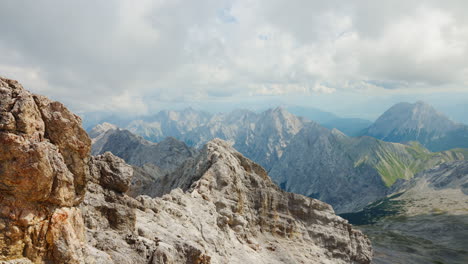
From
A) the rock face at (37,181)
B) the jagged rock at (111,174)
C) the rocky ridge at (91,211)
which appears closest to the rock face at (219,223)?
the rocky ridge at (91,211)

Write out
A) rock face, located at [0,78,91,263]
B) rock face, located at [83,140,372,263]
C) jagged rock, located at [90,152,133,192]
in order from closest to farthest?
1. rock face, located at [0,78,91,263]
2. rock face, located at [83,140,372,263]
3. jagged rock, located at [90,152,133,192]

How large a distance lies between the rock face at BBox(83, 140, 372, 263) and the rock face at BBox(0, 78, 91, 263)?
452 cm

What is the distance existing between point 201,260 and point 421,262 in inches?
6554

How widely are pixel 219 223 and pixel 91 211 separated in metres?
30.6

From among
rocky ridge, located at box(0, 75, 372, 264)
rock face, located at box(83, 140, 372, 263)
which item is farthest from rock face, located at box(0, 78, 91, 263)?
rock face, located at box(83, 140, 372, 263)

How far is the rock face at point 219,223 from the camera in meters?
31.0

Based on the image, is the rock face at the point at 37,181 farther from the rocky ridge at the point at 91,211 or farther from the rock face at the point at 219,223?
the rock face at the point at 219,223

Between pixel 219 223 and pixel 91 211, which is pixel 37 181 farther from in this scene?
pixel 219 223

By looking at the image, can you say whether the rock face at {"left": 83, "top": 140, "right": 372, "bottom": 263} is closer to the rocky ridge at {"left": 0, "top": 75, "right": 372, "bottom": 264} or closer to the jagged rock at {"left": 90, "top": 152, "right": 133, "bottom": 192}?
the rocky ridge at {"left": 0, "top": 75, "right": 372, "bottom": 264}

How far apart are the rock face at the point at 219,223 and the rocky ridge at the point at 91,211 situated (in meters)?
0.17

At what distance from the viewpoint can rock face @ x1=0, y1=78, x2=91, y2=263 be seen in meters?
20.3

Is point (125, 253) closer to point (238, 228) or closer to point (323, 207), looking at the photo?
point (238, 228)

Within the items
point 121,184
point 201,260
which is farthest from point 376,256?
point 121,184

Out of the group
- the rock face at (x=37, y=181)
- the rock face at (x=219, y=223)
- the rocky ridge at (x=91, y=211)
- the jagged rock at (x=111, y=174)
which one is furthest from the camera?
the jagged rock at (x=111, y=174)
